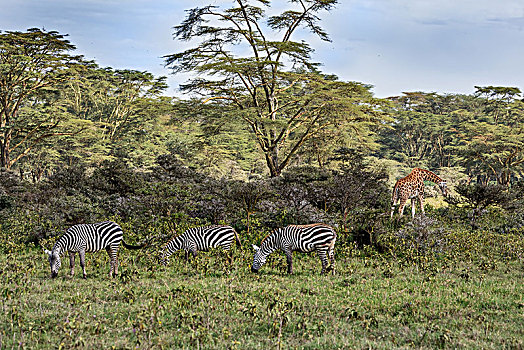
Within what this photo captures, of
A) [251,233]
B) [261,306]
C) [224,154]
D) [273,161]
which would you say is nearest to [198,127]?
[224,154]

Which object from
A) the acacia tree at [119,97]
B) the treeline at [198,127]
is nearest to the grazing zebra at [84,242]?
the treeline at [198,127]

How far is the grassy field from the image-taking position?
17.3 ft

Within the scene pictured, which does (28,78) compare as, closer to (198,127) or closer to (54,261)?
(198,127)

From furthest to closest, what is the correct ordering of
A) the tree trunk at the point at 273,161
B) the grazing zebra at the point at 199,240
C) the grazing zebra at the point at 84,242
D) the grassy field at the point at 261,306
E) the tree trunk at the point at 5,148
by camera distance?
the tree trunk at the point at 5,148 < the tree trunk at the point at 273,161 < the grazing zebra at the point at 199,240 < the grazing zebra at the point at 84,242 < the grassy field at the point at 261,306

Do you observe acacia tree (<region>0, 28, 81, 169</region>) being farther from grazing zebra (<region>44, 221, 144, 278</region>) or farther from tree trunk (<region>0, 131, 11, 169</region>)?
grazing zebra (<region>44, 221, 144, 278</region>)

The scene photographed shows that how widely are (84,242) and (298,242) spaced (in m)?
4.18

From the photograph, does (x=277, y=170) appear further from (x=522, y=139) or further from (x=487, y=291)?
(x=522, y=139)

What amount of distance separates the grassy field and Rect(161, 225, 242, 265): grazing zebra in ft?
0.93

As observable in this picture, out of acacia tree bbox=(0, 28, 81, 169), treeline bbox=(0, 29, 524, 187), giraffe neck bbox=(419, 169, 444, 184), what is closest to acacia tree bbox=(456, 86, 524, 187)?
treeline bbox=(0, 29, 524, 187)

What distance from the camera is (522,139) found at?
3084 cm

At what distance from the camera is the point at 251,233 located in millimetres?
13180

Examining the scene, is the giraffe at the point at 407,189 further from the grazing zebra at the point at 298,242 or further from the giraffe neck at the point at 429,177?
the grazing zebra at the point at 298,242

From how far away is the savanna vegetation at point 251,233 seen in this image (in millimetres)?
5688

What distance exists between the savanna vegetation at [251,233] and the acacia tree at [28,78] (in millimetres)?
96
